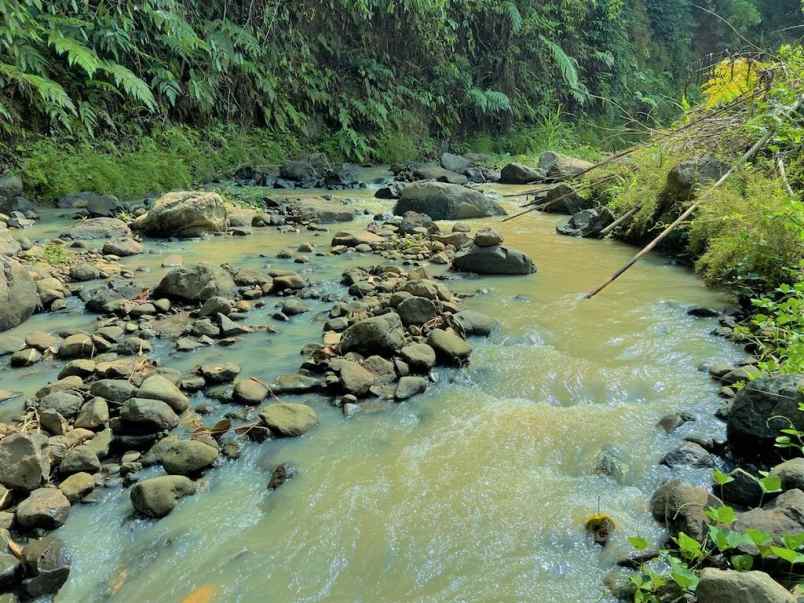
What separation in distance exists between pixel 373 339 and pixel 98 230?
4396 mm

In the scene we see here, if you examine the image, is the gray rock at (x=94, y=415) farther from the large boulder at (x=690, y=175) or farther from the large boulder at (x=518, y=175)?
the large boulder at (x=518, y=175)

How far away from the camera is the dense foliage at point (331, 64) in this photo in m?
8.91

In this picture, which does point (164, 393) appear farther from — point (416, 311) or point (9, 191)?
point (9, 191)

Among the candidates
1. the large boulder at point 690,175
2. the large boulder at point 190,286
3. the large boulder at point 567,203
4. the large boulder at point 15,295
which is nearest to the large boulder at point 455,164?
the large boulder at point 567,203

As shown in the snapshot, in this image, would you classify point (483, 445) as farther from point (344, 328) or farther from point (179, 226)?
point (179, 226)

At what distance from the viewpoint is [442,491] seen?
8.70 feet

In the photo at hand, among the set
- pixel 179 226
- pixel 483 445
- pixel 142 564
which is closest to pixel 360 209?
pixel 179 226

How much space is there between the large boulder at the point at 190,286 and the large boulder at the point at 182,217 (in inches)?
92.4

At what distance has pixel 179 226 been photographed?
702cm

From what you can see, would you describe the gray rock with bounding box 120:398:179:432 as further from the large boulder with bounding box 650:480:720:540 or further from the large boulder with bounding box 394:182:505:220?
the large boulder with bounding box 394:182:505:220

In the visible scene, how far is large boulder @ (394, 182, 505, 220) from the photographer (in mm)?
8586

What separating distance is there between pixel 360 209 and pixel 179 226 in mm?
2745

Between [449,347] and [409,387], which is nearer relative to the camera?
[409,387]

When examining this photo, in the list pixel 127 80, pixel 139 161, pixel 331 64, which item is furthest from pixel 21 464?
pixel 331 64
